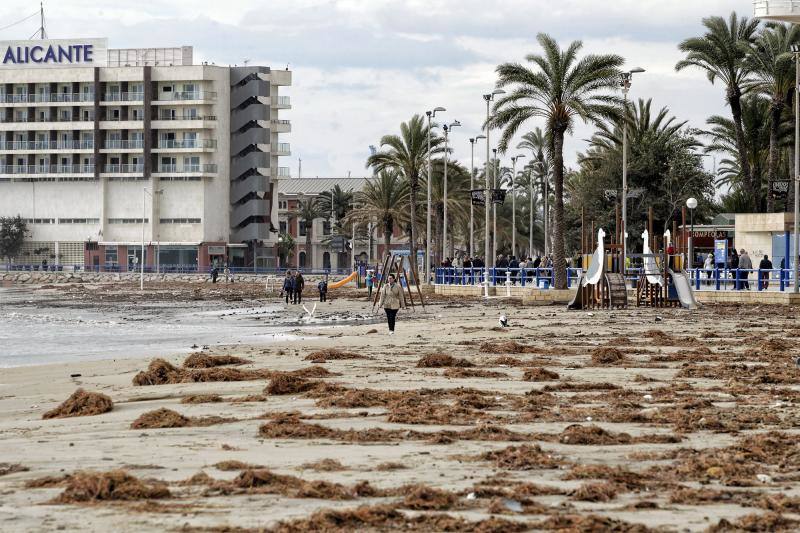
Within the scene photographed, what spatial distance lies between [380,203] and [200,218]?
38.8 metres

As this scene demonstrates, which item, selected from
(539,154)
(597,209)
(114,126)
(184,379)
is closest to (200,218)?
(114,126)

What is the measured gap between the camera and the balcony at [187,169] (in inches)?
4439

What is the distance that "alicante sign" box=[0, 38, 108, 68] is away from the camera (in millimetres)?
114250

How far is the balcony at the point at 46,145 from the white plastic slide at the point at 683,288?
8465 centimetres

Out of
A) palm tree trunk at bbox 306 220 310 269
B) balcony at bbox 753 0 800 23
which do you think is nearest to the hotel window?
palm tree trunk at bbox 306 220 310 269

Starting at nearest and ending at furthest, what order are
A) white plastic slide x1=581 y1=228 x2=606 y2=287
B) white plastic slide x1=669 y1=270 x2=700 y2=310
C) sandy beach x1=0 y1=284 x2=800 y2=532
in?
sandy beach x1=0 y1=284 x2=800 y2=532, white plastic slide x1=581 y1=228 x2=606 y2=287, white plastic slide x1=669 y1=270 x2=700 y2=310

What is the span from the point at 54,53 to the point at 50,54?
0.38m

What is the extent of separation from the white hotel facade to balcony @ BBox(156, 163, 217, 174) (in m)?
0.09

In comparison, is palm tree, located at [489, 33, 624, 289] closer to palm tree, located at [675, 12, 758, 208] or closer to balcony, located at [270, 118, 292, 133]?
palm tree, located at [675, 12, 758, 208]

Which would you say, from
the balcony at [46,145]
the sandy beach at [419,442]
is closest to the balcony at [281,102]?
the balcony at [46,145]

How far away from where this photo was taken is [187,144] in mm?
112938

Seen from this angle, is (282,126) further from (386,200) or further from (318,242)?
(386,200)

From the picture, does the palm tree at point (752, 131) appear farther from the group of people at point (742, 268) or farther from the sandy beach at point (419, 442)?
the sandy beach at point (419, 442)

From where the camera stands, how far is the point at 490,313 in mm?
37125
